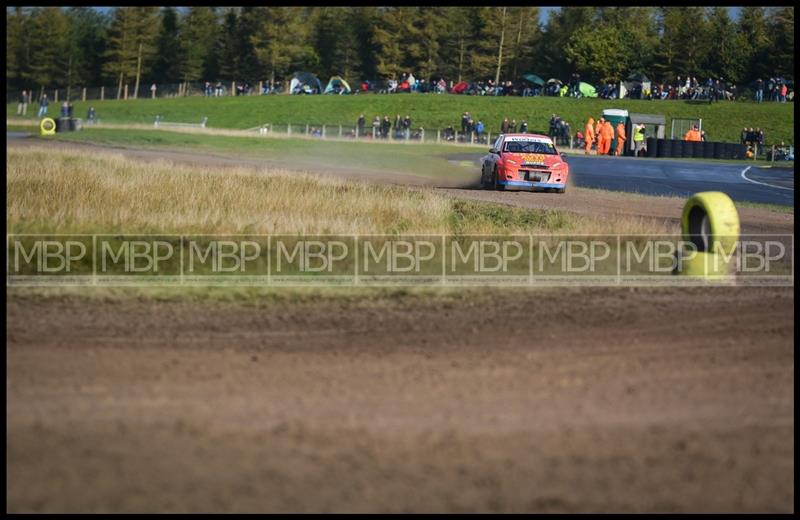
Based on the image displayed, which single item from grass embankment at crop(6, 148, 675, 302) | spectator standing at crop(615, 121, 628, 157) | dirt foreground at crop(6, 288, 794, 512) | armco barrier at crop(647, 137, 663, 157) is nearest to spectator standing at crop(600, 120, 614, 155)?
spectator standing at crop(615, 121, 628, 157)

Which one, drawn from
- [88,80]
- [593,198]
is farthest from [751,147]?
[88,80]

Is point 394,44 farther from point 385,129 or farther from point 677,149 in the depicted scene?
point 677,149

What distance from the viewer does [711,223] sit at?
1271cm

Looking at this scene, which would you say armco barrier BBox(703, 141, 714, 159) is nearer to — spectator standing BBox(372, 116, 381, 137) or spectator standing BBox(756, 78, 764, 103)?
spectator standing BBox(372, 116, 381, 137)

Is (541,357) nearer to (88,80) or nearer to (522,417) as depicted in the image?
(522,417)

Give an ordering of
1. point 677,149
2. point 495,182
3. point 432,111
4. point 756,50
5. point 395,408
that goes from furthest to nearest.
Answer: point 432,111, point 756,50, point 677,149, point 495,182, point 395,408

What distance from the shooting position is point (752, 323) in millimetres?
10070

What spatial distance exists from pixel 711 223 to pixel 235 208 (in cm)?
800

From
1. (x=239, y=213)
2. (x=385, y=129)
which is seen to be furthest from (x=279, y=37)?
(x=239, y=213)

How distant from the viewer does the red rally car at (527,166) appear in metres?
26.0

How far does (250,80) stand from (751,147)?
71253 millimetres

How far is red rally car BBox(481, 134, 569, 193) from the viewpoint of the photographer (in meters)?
26.0

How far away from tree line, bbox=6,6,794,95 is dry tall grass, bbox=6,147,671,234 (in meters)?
69.5

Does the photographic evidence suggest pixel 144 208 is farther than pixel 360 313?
Yes
